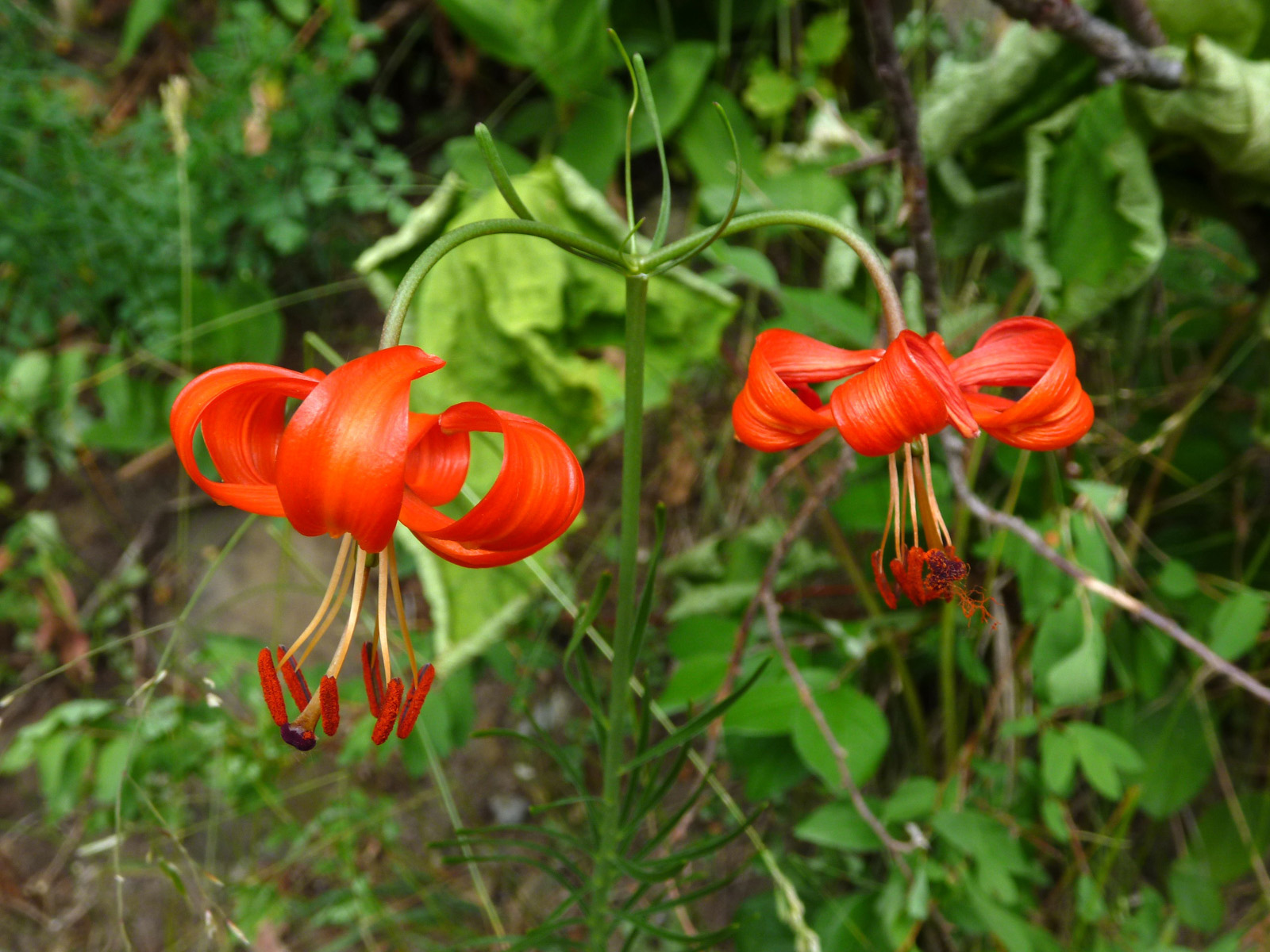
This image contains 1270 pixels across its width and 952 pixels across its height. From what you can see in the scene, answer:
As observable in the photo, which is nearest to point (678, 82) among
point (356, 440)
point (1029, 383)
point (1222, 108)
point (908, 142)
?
point (908, 142)

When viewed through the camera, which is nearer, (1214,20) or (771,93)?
(1214,20)

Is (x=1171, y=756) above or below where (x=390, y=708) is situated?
below

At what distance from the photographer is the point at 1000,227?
106 cm

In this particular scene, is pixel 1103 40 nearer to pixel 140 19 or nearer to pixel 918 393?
pixel 918 393

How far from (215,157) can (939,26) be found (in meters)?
1.14

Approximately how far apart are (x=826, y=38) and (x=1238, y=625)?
36.1 inches

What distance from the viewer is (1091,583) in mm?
756

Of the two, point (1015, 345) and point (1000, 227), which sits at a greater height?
point (1015, 345)

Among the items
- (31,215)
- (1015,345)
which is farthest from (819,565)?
(31,215)

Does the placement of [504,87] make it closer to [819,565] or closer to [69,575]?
[819,565]

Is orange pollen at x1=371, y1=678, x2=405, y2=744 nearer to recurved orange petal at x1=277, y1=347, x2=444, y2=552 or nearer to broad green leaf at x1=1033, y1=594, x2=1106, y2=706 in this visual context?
recurved orange petal at x1=277, y1=347, x2=444, y2=552

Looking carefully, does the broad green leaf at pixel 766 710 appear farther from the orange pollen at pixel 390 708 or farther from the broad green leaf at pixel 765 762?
the orange pollen at pixel 390 708

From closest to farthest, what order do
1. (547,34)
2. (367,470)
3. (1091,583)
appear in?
(367,470) < (1091,583) < (547,34)

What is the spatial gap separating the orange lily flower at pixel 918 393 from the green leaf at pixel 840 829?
0.47 metres
